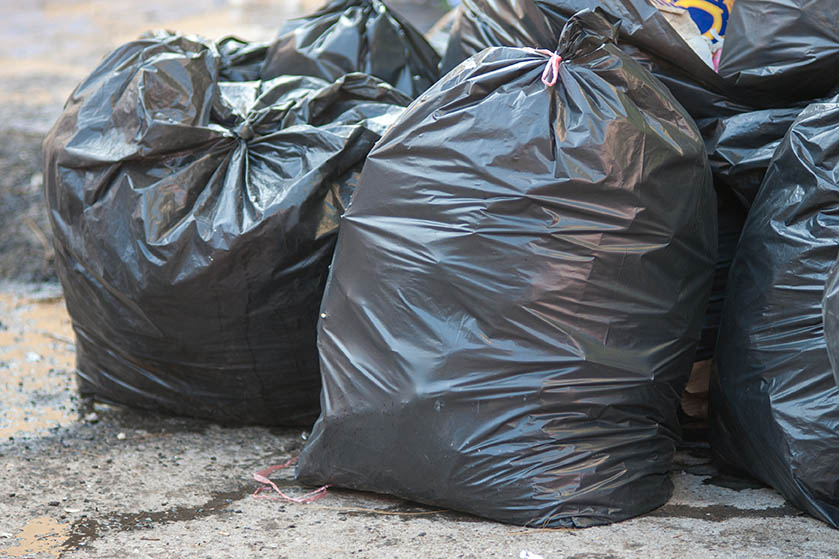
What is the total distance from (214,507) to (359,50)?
1341 millimetres

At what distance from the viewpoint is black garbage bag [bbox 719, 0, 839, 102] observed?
212cm

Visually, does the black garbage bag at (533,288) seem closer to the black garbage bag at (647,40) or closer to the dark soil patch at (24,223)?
the black garbage bag at (647,40)

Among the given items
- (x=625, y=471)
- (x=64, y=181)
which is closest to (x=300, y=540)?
(x=625, y=471)

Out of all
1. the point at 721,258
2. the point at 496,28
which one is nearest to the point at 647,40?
the point at 496,28

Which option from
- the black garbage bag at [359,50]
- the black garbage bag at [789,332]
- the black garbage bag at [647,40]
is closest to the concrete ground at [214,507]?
the black garbage bag at [789,332]

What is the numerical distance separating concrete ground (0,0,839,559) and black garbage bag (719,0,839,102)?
86 cm

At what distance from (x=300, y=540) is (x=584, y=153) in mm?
900

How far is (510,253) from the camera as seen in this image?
1770 millimetres

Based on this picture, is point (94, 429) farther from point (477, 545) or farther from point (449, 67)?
point (449, 67)

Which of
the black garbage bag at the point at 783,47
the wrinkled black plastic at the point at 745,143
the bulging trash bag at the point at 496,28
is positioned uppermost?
the bulging trash bag at the point at 496,28

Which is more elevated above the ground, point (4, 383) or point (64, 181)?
point (64, 181)

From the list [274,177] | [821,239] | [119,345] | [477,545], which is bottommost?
[477,545]

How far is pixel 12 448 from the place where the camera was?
7.55 feet

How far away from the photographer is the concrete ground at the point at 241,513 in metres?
1.75
